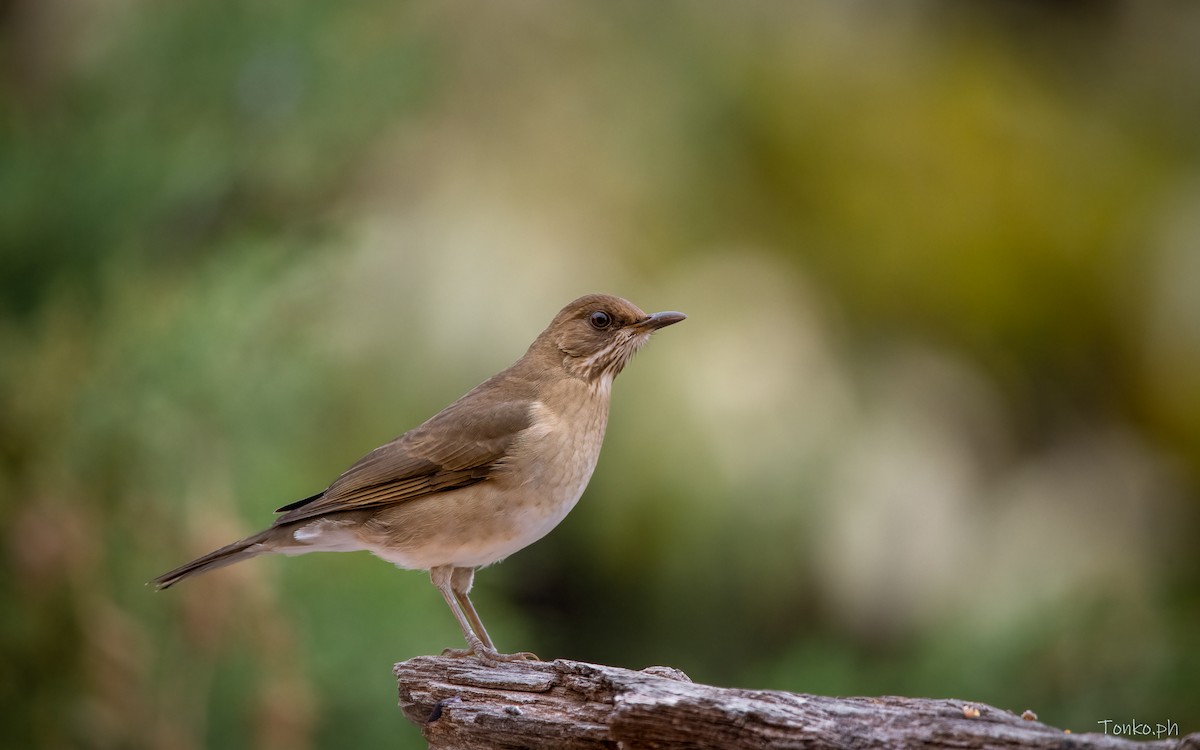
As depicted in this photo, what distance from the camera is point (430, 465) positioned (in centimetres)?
479

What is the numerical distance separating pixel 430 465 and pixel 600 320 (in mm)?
884

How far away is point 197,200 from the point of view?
6996 mm

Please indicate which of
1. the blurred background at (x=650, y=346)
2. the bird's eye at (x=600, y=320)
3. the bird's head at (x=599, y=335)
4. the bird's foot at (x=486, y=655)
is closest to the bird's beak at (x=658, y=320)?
the bird's head at (x=599, y=335)

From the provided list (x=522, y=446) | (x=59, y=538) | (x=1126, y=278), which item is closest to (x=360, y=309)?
(x=59, y=538)

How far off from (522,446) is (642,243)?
4325mm

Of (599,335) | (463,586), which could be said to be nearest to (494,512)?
(463,586)

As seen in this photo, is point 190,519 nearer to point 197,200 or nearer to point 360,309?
point 197,200

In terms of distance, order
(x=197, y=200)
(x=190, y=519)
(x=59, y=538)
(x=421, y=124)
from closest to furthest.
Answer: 1. (x=59, y=538)
2. (x=190, y=519)
3. (x=197, y=200)
4. (x=421, y=124)

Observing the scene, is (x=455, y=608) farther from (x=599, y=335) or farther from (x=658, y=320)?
(x=658, y=320)

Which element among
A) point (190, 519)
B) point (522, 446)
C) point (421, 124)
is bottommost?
point (522, 446)

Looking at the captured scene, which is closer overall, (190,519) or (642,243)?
(190,519)

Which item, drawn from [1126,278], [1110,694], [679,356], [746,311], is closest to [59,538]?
[679,356]

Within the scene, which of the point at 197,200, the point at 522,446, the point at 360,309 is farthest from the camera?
the point at 360,309

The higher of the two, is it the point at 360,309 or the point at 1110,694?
the point at 360,309
